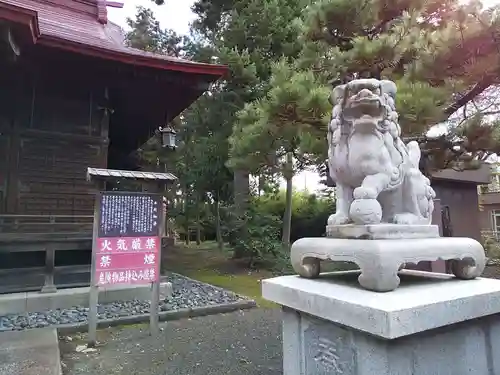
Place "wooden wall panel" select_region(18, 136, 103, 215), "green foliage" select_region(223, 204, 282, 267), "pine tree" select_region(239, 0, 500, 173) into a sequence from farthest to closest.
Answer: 1. "green foliage" select_region(223, 204, 282, 267)
2. "wooden wall panel" select_region(18, 136, 103, 215)
3. "pine tree" select_region(239, 0, 500, 173)

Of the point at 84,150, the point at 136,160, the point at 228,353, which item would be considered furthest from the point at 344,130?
the point at 136,160

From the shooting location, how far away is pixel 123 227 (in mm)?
4230

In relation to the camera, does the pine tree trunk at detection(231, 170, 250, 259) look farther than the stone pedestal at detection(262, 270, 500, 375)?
Yes

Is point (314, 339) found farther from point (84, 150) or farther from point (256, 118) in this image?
point (84, 150)

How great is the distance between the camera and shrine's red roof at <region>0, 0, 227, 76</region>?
13.6ft

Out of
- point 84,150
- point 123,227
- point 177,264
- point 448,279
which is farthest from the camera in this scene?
point 177,264

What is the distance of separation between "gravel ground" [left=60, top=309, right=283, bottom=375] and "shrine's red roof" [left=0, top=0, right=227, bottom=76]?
144 inches

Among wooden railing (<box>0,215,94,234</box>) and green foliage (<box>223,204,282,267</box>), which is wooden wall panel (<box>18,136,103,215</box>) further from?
green foliage (<box>223,204,282,267</box>)

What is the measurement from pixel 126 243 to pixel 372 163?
311 centimetres

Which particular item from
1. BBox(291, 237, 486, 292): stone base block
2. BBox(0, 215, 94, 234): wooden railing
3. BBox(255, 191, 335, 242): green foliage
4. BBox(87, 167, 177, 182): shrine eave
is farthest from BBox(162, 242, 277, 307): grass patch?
BBox(291, 237, 486, 292): stone base block

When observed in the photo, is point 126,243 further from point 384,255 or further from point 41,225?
point 384,255

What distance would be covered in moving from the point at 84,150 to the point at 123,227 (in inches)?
107

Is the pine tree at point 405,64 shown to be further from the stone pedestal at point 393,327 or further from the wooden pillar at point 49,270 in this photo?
the wooden pillar at point 49,270

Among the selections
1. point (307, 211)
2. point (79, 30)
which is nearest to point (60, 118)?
point (79, 30)
